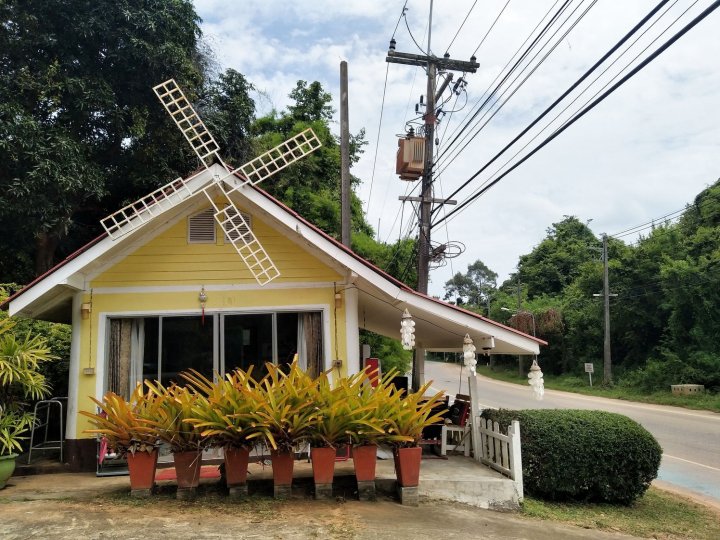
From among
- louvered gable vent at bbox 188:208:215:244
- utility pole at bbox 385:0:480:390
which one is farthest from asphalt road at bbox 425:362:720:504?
louvered gable vent at bbox 188:208:215:244

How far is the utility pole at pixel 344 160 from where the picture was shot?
11.8 metres

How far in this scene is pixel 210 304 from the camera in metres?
8.65

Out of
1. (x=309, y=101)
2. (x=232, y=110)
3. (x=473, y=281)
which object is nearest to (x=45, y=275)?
(x=232, y=110)

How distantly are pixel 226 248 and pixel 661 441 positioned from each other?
1217 centimetres

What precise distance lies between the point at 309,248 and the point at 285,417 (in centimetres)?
341

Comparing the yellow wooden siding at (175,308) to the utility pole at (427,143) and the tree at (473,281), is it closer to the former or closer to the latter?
the utility pole at (427,143)

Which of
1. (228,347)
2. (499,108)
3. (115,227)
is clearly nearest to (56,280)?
(115,227)

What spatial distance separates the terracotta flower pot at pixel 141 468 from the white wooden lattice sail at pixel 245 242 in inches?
115

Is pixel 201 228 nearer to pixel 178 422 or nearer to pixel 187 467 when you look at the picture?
pixel 178 422

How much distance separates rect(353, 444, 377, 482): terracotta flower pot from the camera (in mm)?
6375

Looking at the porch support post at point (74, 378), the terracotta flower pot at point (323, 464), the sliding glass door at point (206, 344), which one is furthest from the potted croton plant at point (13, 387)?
the terracotta flower pot at point (323, 464)

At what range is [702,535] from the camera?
7102mm

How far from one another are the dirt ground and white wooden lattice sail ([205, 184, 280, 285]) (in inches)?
132

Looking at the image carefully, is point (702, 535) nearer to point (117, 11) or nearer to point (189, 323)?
point (189, 323)
